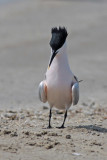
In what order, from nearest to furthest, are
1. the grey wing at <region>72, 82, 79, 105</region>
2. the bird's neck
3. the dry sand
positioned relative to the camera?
the dry sand, the grey wing at <region>72, 82, 79, 105</region>, the bird's neck

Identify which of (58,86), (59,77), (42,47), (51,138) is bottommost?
(51,138)

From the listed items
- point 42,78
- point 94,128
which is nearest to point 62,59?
point 94,128

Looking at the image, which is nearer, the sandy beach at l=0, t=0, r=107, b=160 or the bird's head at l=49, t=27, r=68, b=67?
the sandy beach at l=0, t=0, r=107, b=160

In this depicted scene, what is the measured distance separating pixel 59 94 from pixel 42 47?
36.2ft

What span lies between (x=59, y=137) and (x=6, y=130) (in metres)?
0.69

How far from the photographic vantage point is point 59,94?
7309 millimetres

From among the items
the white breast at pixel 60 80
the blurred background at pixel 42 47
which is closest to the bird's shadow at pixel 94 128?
the white breast at pixel 60 80

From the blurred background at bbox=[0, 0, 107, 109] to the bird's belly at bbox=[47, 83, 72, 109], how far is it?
3.08m

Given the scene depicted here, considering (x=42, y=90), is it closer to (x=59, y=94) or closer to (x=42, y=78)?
(x=59, y=94)

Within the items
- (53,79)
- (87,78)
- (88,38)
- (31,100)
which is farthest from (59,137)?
(88,38)

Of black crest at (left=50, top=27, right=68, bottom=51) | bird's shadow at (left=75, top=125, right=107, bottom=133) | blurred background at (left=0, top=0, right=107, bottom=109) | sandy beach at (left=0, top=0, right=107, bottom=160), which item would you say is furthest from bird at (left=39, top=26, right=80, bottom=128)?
blurred background at (left=0, top=0, right=107, bottom=109)

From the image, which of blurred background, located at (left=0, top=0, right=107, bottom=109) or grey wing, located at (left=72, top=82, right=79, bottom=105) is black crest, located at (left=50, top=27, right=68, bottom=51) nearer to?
grey wing, located at (left=72, top=82, right=79, bottom=105)

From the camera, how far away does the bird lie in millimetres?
7238

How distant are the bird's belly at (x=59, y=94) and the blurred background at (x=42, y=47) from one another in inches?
121
